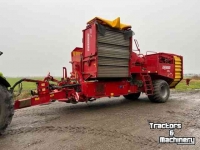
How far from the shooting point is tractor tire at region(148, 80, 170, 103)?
28.3 feet

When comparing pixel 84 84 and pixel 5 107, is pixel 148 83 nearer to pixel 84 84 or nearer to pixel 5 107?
pixel 84 84

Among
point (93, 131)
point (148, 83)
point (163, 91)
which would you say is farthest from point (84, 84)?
point (163, 91)

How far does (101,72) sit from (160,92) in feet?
11.2

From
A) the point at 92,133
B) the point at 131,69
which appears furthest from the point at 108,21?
the point at 92,133

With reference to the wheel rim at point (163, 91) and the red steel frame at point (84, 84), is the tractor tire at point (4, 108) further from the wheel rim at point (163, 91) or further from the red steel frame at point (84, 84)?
the wheel rim at point (163, 91)

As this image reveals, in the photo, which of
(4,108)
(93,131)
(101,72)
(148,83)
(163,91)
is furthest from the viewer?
(163,91)

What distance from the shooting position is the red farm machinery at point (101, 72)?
6496mm

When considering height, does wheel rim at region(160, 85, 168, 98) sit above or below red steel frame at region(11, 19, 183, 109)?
below

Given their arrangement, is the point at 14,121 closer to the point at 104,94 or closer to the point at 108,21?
the point at 104,94

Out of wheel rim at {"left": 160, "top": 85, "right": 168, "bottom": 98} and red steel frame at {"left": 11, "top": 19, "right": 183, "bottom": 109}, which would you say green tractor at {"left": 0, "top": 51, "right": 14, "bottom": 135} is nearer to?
red steel frame at {"left": 11, "top": 19, "right": 183, "bottom": 109}

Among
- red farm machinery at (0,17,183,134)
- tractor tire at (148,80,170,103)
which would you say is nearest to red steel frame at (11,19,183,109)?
red farm machinery at (0,17,183,134)

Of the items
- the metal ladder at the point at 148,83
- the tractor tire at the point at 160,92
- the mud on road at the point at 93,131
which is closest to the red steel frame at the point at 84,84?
the metal ladder at the point at 148,83

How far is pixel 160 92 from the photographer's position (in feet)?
28.9

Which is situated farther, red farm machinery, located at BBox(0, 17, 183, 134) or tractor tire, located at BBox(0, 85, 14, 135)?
red farm machinery, located at BBox(0, 17, 183, 134)
